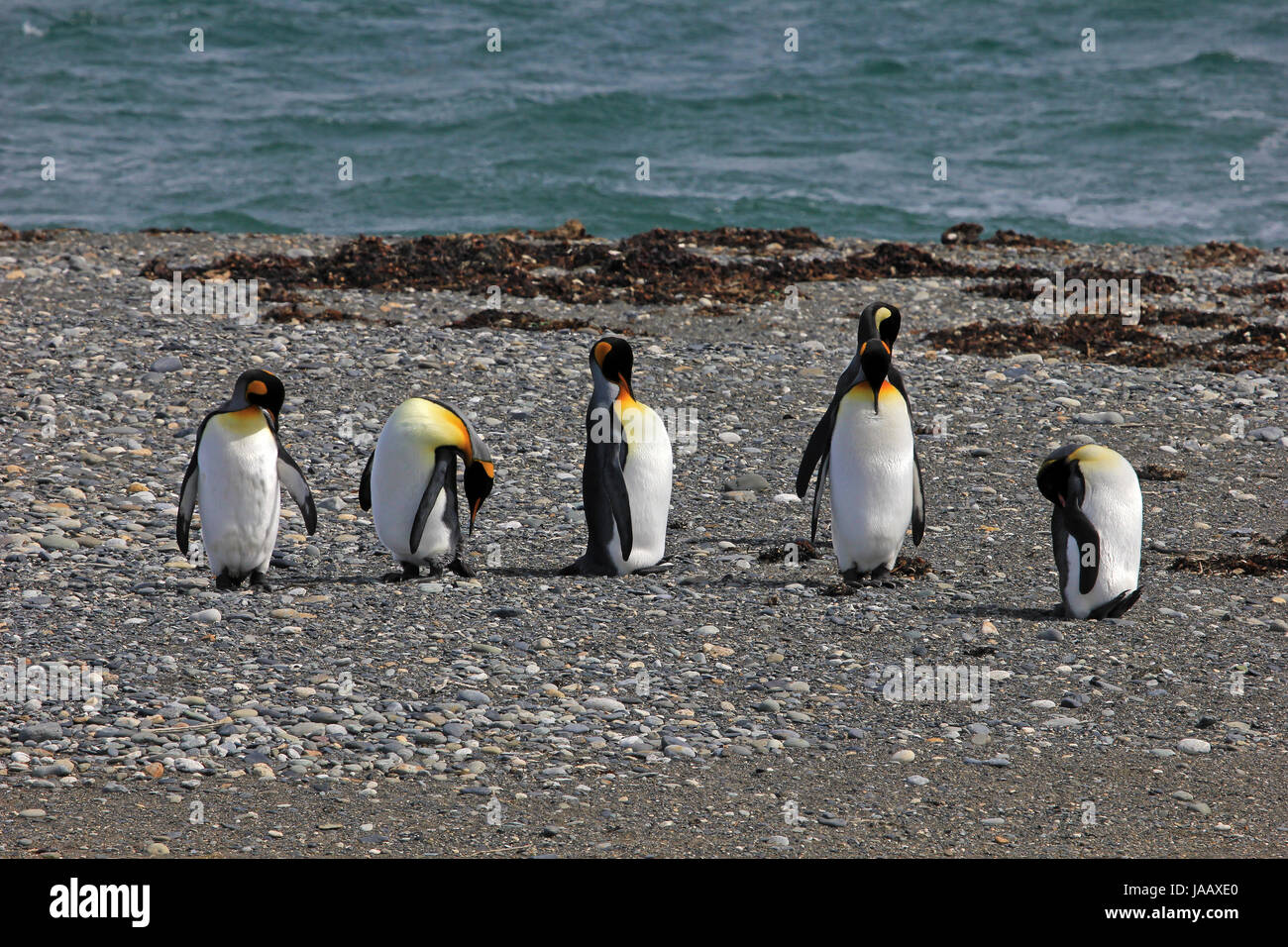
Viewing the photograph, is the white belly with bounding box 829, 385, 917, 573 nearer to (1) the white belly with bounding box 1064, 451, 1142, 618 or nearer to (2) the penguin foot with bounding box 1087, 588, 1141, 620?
(1) the white belly with bounding box 1064, 451, 1142, 618

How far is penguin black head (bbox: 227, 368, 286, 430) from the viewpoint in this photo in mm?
6113

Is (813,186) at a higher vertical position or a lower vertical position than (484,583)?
higher

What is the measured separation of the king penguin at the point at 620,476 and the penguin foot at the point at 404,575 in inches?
29.0

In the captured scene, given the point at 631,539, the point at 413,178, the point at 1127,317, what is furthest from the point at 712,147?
the point at 631,539

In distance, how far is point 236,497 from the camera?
609 centimetres

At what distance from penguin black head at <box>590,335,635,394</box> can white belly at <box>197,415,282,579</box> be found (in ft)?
5.40

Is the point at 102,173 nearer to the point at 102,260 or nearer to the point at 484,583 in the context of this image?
the point at 102,260

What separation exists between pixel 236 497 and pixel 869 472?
3.01 metres

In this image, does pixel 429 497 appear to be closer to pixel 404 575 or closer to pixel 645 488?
pixel 404 575

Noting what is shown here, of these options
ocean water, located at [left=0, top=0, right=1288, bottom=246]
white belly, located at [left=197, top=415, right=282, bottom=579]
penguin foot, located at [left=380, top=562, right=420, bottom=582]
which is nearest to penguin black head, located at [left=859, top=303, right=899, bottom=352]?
penguin foot, located at [left=380, top=562, right=420, bottom=582]

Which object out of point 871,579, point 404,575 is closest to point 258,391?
point 404,575

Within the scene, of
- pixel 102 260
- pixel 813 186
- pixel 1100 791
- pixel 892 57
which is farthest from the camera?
pixel 892 57

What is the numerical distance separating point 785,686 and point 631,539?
4.52 ft
